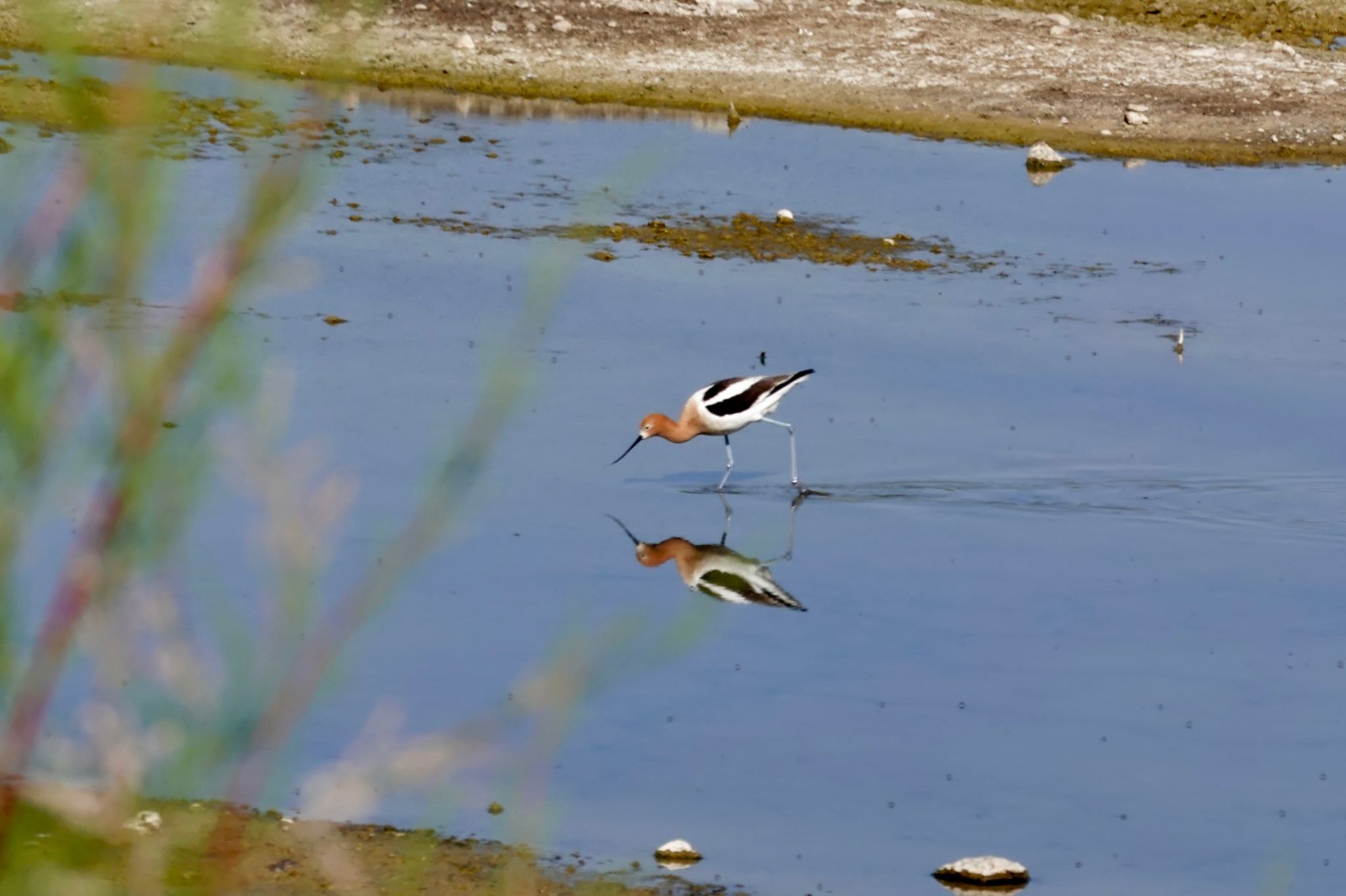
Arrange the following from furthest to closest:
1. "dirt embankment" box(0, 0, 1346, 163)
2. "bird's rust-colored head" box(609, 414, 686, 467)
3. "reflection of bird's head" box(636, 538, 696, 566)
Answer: "dirt embankment" box(0, 0, 1346, 163) < "bird's rust-colored head" box(609, 414, 686, 467) < "reflection of bird's head" box(636, 538, 696, 566)

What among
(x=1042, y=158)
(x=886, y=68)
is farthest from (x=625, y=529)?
(x=886, y=68)

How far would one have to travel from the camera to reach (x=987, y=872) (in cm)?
745

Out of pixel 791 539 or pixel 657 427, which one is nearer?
pixel 791 539

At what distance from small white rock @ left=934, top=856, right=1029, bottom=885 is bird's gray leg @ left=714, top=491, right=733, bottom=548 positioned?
4.46 metres

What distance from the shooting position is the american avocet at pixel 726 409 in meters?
13.0

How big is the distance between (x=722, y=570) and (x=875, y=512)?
162 cm

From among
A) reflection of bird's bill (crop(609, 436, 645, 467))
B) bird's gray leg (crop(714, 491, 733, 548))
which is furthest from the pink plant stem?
reflection of bird's bill (crop(609, 436, 645, 467))

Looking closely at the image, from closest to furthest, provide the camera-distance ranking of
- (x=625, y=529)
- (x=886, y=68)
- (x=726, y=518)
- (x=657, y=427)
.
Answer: (x=625, y=529) → (x=726, y=518) → (x=657, y=427) → (x=886, y=68)

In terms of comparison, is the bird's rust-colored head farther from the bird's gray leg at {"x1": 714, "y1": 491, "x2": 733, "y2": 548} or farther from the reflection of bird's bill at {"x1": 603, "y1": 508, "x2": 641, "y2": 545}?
the reflection of bird's bill at {"x1": 603, "y1": 508, "x2": 641, "y2": 545}

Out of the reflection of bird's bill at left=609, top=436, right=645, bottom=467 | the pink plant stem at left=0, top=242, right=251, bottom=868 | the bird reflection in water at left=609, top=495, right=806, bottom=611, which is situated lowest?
the pink plant stem at left=0, top=242, right=251, bottom=868

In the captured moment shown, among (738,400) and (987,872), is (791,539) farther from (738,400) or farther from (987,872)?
(987,872)

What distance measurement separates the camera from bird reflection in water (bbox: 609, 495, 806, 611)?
11008 millimetres

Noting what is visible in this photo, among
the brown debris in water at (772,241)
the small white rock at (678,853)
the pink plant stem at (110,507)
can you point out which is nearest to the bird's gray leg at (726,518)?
the small white rock at (678,853)

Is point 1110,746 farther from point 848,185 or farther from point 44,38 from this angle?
point 848,185
